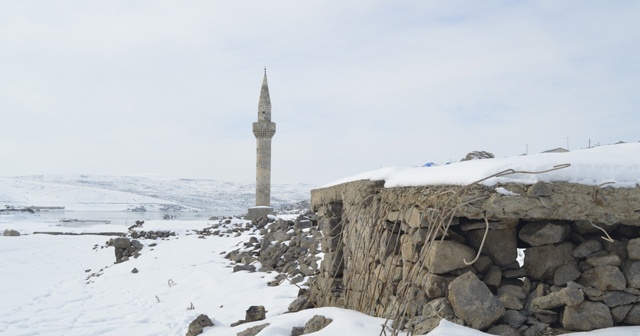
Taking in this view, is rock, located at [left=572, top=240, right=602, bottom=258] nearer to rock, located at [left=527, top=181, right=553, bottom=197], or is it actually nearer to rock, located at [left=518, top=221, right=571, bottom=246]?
rock, located at [left=518, top=221, right=571, bottom=246]

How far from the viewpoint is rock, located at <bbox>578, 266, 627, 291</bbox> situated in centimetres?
304

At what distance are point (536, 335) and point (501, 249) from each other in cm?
60

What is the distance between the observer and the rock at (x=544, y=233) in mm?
3222

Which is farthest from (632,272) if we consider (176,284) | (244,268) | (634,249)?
(176,284)

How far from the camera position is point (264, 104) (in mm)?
25344

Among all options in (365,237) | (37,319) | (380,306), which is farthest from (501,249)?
(37,319)

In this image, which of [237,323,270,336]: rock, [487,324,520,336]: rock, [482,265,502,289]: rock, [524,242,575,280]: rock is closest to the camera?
[487,324,520,336]: rock

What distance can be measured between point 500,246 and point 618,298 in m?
0.76

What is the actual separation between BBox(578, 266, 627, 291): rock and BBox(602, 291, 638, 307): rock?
41mm

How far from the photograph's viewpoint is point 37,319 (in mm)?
8797

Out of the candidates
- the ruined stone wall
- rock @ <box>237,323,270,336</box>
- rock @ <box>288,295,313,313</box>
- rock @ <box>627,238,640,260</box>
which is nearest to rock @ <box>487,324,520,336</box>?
the ruined stone wall

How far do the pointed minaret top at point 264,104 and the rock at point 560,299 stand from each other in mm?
22591

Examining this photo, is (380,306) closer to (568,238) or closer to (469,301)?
(469,301)

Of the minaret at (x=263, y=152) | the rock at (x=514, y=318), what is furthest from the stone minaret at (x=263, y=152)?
the rock at (x=514, y=318)
